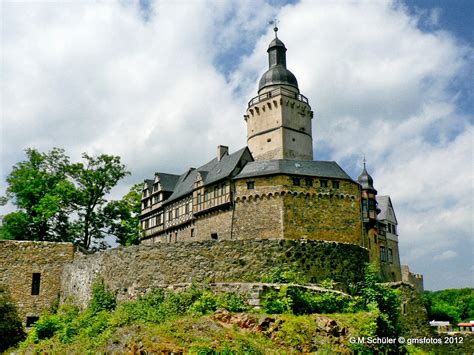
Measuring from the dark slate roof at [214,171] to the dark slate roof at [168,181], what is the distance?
0.82 m

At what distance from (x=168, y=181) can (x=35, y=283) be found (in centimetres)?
2384

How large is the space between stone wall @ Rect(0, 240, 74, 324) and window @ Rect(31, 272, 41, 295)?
6 cm

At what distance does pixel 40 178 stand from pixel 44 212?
360 centimetres

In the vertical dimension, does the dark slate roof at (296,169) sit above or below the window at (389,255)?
above

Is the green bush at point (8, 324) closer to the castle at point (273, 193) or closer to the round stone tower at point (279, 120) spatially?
the castle at point (273, 193)

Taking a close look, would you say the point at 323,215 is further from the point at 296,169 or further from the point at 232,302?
the point at 232,302

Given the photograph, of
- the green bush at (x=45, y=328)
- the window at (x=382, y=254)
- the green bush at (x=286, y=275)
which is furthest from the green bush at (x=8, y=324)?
the window at (x=382, y=254)

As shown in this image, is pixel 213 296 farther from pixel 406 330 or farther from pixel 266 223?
pixel 266 223

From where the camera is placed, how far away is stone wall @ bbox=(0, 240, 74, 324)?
94.8 ft

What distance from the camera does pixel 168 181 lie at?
2055 inches

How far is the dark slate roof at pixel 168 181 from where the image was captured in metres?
51.0

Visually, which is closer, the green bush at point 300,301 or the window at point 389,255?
the green bush at point 300,301

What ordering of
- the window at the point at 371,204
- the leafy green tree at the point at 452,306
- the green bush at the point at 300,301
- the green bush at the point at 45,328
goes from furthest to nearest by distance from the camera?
the leafy green tree at the point at 452,306 → the window at the point at 371,204 → the green bush at the point at 45,328 → the green bush at the point at 300,301

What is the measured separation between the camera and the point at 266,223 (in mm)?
35656
